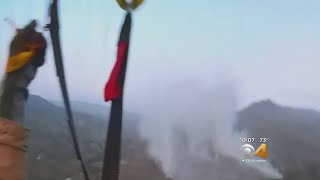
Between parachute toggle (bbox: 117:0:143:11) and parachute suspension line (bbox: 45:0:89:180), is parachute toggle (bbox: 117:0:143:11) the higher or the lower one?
the higher one

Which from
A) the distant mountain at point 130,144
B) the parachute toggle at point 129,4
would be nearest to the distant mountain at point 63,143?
the distant mountain at point 130,144

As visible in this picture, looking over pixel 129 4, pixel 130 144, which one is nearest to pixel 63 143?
pixel 130 144

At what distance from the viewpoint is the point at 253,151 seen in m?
2.72

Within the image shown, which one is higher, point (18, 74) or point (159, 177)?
point (18, 74)

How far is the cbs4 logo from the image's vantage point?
2577 millimetres

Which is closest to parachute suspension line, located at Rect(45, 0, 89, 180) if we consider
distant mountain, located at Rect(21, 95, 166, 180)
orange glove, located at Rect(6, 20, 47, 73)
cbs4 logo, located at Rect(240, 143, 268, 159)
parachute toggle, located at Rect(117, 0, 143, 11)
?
orange glove, located at Rect(6, 20, 47, 73)

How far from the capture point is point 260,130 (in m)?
2.83

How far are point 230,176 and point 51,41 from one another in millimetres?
Answer: 1665

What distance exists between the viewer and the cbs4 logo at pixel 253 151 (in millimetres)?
2577

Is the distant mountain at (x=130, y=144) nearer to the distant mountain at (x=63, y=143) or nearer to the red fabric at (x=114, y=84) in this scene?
the distant mountain at (x=63, y=143)

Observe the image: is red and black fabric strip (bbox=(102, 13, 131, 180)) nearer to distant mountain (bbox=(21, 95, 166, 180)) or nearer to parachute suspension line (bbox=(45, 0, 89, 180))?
parachute suspension line (bbox=(45, 0, 89, 180))

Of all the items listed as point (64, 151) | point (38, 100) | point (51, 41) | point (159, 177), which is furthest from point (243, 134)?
point (51, 41)

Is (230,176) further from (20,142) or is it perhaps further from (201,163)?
(20,142)

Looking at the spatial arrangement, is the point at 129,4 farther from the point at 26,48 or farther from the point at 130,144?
the point at 130,144
